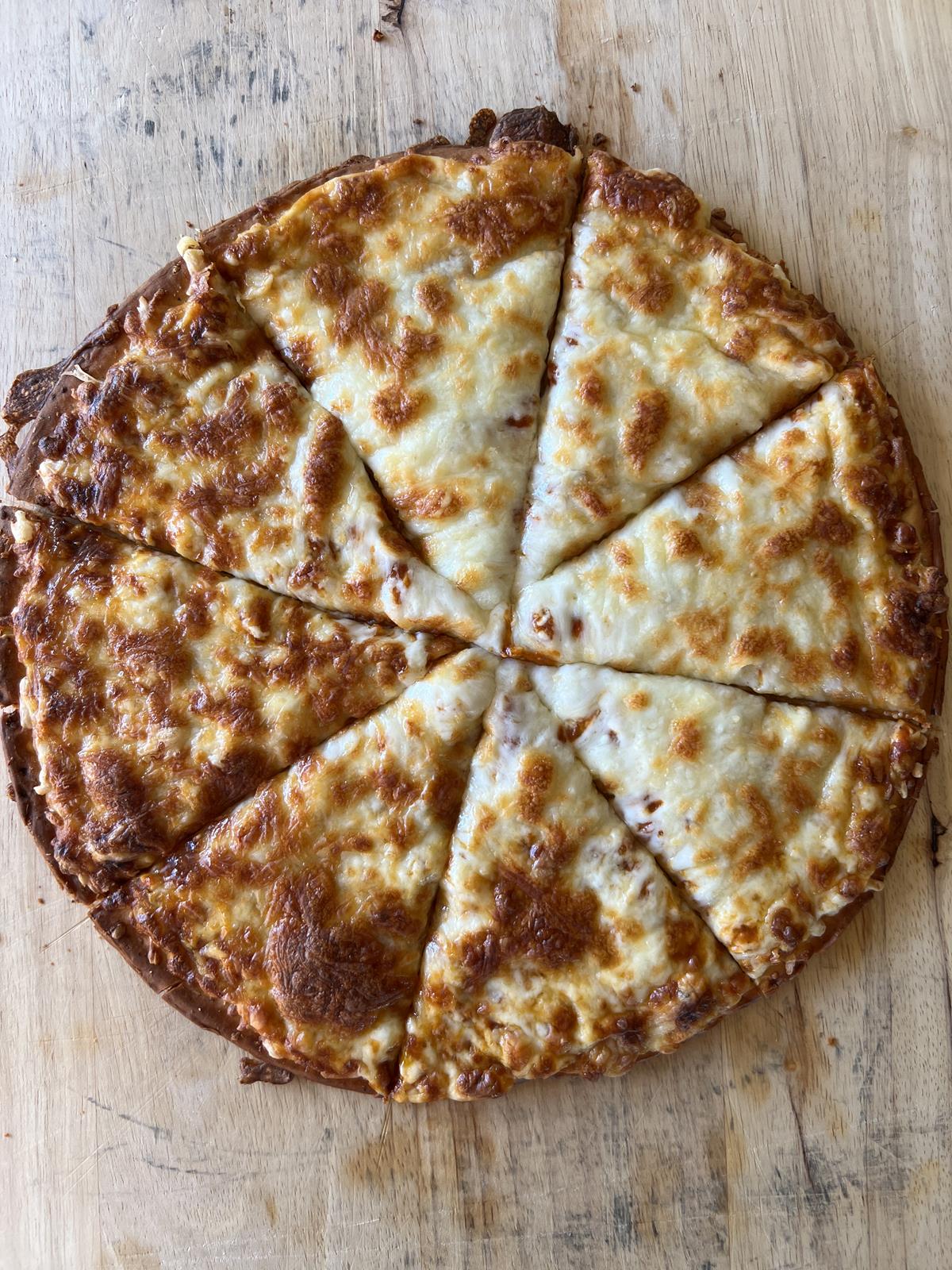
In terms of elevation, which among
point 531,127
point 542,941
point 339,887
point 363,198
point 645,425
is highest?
point 531,127

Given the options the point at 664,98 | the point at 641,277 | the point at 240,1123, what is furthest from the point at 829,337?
the point at 240,1123

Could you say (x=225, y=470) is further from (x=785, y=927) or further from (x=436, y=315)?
(x=785, y=927)

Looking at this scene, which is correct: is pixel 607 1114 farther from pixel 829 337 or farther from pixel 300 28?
pixel 300 28

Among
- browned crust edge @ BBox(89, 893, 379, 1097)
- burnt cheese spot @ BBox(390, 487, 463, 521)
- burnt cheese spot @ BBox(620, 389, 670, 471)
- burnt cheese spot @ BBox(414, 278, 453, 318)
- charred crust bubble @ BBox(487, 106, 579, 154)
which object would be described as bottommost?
browned crust edge @ BBox(89, 893, 379, 1097)

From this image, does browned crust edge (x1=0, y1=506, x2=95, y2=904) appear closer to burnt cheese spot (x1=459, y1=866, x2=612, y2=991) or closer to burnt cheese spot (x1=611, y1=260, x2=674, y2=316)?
burnt cheese spot (x1=459, y1=866, x2=612, y2=991)

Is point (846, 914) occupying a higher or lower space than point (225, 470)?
lower

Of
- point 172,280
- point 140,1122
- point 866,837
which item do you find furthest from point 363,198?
point 140,1122

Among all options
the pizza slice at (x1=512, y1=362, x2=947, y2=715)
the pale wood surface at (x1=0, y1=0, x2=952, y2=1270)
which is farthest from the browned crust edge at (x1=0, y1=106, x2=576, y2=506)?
the pizza slice at (x1=512, y1=362, x2=947, y2=715)
